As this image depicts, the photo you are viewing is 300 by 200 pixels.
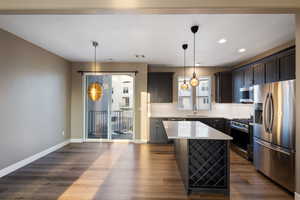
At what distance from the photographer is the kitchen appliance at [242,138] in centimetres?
410

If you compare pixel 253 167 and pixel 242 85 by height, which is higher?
pixel 242 85

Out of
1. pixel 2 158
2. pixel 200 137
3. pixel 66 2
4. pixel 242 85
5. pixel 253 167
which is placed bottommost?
pixel 253 167

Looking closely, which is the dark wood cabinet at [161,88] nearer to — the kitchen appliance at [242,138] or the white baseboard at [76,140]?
the kitchen appliance at [242,138]

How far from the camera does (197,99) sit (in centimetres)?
656

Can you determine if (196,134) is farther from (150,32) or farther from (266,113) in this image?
(150,32)

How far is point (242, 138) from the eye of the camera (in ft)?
14.8

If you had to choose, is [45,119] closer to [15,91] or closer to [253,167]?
[15,91]

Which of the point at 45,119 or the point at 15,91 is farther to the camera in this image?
the point at 45,119

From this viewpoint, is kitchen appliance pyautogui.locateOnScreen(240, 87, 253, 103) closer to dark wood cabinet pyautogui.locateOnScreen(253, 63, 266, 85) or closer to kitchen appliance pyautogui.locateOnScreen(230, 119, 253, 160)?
dark wood cabinet pyautogui.locateOnScreen(253, 63, 266, 85)

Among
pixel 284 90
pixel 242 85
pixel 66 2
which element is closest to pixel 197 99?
pixel 242 85

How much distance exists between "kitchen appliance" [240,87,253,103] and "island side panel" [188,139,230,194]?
9.04ft

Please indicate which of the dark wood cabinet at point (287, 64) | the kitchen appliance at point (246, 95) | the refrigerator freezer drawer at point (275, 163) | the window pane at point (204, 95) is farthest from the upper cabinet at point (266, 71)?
the refrigerator freezer drawer at point (275, 163)

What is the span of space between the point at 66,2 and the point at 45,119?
3430 millimetres

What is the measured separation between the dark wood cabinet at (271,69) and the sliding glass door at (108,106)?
387 centimetres
